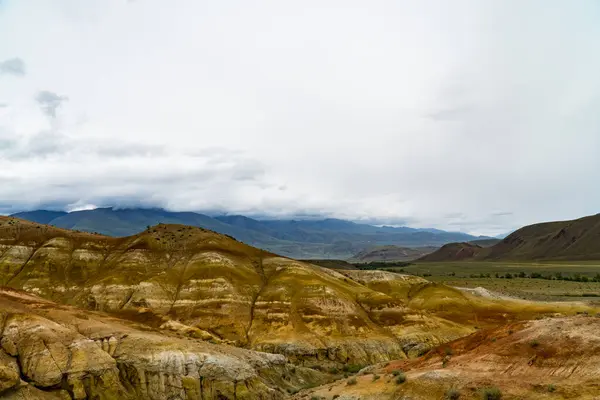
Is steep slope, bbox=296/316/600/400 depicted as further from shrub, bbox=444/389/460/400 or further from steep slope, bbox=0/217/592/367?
steep slope, bbox=0/217/592/367

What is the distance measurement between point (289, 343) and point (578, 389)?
61191 mm

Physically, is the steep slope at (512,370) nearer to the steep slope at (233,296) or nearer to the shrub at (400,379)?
the shrub at (400,379)

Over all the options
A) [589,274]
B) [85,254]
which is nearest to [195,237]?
[85,254]

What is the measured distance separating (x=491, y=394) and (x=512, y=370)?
4.65 m

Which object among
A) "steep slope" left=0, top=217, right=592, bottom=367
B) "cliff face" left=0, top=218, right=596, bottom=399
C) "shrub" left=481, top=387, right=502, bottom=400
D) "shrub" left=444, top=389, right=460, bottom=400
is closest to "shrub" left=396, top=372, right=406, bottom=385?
"shrub" left=444, top=389, right=460, bottom=400

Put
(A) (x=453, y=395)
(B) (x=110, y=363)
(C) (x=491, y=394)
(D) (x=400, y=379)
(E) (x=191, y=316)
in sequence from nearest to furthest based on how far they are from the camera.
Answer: (C) (x=491, y=394)
(A) (x=453, y=395)
(D) (x=400, y=379)
(B) (x=110, y=363)
(E) (x=191, y=316)

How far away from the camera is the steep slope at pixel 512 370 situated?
29.7 metres

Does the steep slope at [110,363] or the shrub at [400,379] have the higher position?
the shrub at [400,379]

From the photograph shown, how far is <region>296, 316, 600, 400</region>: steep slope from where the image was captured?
29702mm

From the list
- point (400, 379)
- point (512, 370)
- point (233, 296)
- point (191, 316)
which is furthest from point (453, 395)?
point (233, 296)

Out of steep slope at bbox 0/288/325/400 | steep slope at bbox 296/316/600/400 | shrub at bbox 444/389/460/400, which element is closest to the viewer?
steep slope at bbox 296/316/600/400

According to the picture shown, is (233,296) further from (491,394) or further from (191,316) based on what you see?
(491,394)

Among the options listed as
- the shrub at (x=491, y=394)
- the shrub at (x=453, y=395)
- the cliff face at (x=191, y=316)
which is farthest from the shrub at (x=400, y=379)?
the cliff face at (x=191, y=316)

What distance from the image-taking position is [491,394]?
99.4ft
